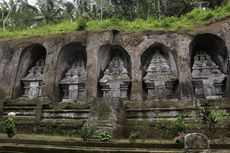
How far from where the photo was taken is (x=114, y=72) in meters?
15.9

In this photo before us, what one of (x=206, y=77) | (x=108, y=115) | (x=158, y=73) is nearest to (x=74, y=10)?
(x=158, y=73)

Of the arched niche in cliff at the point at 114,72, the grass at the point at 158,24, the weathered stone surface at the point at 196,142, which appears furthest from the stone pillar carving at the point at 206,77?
the weathered stone surface at the point at 196,142

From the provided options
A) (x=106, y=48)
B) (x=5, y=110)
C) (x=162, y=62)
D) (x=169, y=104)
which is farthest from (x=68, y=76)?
(x=169, y=104)

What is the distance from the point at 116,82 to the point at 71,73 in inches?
108

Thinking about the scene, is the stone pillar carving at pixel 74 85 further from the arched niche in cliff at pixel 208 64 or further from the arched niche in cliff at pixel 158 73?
the arched niche in cliff at pixel 208 64

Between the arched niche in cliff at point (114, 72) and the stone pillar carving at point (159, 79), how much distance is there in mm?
1045

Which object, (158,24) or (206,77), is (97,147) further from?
(158,24)

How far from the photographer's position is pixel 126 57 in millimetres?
16016

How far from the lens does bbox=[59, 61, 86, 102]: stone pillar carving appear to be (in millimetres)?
15828

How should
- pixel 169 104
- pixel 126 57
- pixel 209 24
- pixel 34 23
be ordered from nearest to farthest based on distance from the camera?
pixel 169 104
pixel 209 24
pixel 126 57
pixel 34 23

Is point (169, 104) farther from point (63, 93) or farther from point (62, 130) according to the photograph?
point (63, 93)

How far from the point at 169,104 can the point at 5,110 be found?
7461mm

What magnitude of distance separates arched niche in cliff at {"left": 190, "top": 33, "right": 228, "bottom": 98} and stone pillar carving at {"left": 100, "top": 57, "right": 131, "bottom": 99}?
11.2 ft

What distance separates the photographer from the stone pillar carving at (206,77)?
565 inches
